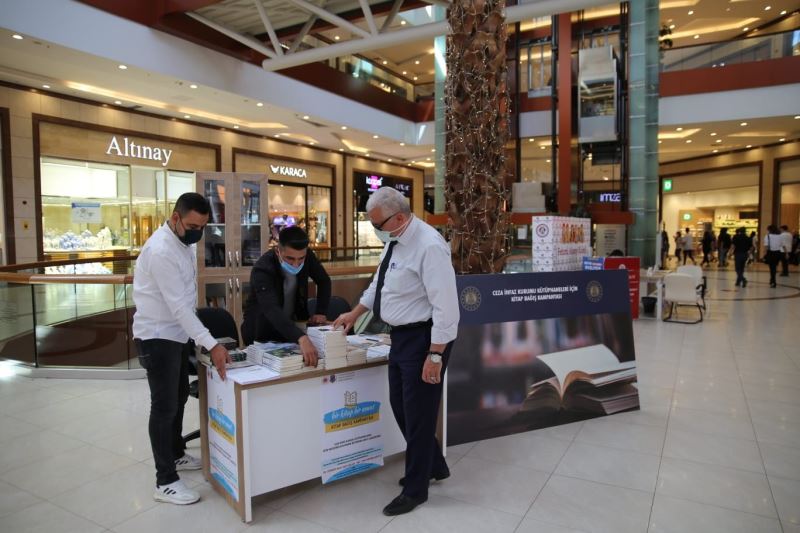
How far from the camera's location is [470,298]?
152 inches

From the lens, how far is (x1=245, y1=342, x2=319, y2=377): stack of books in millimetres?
2828

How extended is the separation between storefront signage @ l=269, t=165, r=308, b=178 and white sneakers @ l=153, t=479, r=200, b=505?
45.1 ft

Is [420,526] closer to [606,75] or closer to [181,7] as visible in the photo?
[181,7]

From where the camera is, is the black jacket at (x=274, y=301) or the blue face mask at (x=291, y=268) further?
the blue face mask at (x=291, y=268)

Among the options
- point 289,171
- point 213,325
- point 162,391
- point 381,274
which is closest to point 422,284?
point 381,274

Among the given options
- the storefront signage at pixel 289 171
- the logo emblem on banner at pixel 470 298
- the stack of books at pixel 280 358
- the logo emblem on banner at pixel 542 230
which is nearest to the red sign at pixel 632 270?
the logo emblem on banner at pixel 542 230

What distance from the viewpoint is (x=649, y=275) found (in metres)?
9.98

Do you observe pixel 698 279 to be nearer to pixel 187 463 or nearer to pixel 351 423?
pixel 351 423

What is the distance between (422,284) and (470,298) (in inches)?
44.2

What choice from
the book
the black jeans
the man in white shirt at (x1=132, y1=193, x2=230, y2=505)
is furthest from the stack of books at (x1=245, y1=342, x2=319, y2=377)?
the book

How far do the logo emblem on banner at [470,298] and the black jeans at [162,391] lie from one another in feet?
6.34

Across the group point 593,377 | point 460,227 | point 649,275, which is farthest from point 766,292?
point 460,227

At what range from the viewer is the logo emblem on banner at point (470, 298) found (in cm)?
384

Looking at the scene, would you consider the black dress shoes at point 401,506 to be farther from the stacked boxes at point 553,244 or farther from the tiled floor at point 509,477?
the stacked boxes at point 553,244
